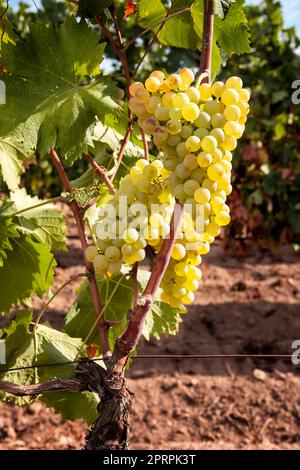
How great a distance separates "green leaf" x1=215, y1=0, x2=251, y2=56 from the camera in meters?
1.24

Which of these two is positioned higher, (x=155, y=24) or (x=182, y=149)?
(x=155, y=24)

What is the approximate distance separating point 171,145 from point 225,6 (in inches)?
11.1

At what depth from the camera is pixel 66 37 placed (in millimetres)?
1213

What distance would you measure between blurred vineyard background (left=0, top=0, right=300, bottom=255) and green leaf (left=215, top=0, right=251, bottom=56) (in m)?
3.77

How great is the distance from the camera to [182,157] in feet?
3.41

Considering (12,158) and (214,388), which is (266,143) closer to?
(214,388)

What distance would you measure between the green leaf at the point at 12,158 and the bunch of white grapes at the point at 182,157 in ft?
1.51

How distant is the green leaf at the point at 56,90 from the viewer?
3.82 ft

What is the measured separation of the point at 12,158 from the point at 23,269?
263mm

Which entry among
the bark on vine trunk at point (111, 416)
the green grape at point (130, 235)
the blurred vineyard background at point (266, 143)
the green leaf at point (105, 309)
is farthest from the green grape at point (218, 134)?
the blurred vineyard background at point (266, 143)

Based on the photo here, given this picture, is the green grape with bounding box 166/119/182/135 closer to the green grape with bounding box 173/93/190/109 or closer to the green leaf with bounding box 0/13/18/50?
the green grape with bounding box 173/93/190/109

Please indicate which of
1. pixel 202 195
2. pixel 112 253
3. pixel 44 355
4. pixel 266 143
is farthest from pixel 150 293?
pixel 266 143
